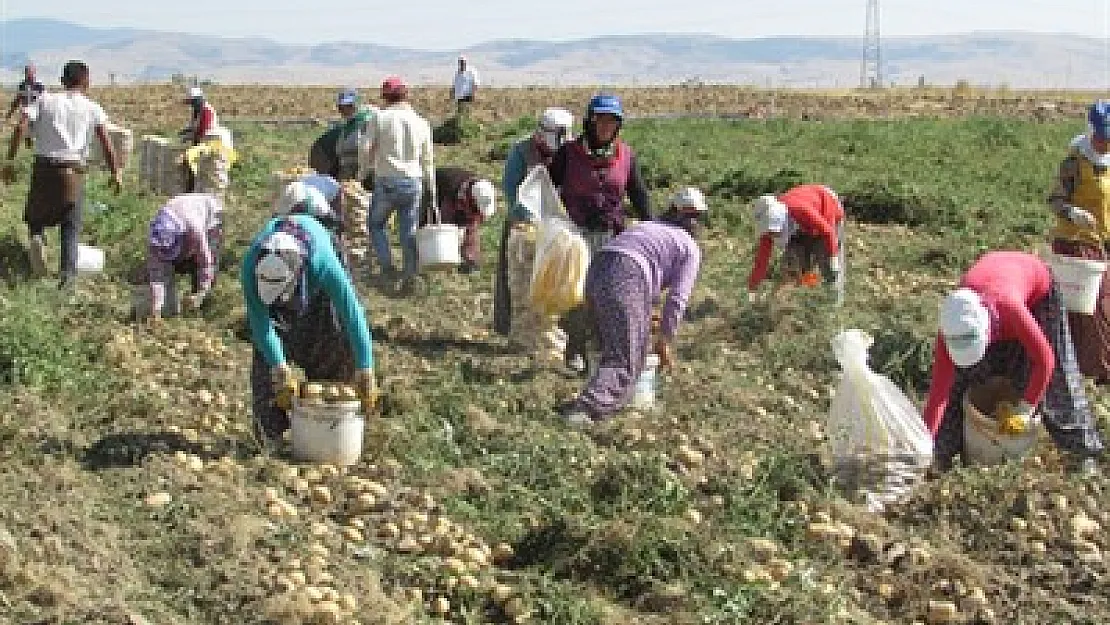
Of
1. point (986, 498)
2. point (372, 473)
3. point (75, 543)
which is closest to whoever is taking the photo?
point (75, 543)

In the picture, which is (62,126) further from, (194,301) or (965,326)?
(965,326)

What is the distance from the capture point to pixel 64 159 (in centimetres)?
908

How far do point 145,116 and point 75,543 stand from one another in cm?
2251

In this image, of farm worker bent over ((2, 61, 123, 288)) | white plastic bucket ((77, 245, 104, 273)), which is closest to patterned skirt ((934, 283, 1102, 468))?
farm worker bent over ((2, 61, 123, 288))

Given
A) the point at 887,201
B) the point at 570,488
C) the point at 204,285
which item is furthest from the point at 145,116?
the point at 570,488

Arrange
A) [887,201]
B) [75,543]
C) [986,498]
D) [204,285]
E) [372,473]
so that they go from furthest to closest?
[887,201] < [204,285] < [372,473] < [986,498] < [75,543]

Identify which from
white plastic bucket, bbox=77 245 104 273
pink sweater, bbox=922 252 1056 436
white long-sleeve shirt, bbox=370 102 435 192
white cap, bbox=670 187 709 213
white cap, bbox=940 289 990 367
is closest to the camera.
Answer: white cap, bbox=940 289 990 367

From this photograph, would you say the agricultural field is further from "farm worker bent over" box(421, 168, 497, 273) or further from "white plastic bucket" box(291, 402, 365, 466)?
"farm worker bent over" box(421, 168, 497, 273)

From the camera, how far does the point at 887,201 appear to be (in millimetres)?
13320

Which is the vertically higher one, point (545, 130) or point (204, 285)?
point (545, 130)

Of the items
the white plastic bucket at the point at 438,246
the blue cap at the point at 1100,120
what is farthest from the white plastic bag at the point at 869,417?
the white plastic bucket at the point at 438,246

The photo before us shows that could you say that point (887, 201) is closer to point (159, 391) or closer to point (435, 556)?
point (159, 391)

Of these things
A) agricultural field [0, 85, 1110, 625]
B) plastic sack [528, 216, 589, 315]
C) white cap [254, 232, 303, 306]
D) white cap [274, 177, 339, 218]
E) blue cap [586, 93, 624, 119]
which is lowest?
agricultural field [0, 85, 1110, 625]

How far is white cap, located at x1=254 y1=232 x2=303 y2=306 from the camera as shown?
17.8 feet
